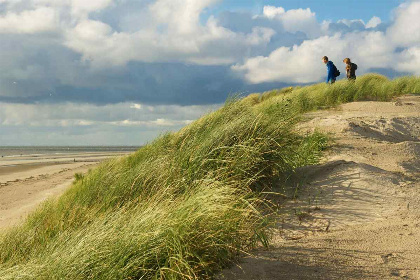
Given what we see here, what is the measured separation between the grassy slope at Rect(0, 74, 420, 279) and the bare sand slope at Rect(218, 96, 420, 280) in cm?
36

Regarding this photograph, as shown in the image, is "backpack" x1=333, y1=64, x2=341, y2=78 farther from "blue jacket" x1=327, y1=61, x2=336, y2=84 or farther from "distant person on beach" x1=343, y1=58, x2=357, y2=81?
"distant person on beach" x1=343, y1=58, x2=357, y2=81

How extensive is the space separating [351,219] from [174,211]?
8.72 ft

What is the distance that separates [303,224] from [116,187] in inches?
116

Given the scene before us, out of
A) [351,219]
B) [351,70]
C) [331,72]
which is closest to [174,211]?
[351,219]

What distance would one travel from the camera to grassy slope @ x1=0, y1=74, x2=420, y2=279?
152 inches

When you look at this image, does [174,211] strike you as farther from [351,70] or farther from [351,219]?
[351,70]

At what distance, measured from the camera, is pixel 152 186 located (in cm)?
646

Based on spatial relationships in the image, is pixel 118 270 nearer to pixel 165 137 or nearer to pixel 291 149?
pixel 291 149

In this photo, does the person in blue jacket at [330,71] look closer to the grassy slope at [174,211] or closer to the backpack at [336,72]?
the backpack at [336,72]

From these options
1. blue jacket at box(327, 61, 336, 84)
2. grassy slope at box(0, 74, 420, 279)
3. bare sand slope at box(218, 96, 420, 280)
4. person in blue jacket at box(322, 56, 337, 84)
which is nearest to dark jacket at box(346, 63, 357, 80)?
person in blue jacket at box(322, 56, 337, 84)

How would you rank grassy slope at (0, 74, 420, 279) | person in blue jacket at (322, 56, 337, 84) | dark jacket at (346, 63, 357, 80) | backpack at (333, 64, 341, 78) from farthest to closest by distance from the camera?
dark jacket at (346, 63, 357, 80) → backpack at (333, 64, 341, 78) → person in blue jacket at (322, 56, 337, 84) → grassy slope at (0, 74, 420, 279)

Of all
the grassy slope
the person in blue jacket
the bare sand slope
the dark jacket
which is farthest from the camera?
the dark jacket

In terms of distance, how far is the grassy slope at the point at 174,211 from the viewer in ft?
12.7

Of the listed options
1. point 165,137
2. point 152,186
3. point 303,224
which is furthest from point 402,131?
point 152,186
